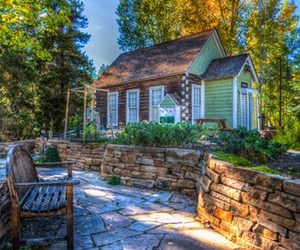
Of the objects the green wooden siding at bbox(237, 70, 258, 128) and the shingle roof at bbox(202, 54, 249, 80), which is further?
the green wooden siding at bbox(237, 70, 258, 128)

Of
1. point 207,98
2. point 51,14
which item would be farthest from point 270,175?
point 207,98

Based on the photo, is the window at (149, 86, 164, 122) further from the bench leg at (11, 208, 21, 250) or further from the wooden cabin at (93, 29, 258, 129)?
the bench leg at (11, 208, 21, 250)

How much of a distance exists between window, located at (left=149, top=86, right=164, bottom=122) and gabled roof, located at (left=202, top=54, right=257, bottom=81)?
2.26m

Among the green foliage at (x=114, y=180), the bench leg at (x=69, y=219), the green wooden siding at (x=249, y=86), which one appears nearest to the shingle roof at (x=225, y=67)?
the green wooden siding at (x=249, y=86)

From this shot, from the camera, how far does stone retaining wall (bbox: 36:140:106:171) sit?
7481mm

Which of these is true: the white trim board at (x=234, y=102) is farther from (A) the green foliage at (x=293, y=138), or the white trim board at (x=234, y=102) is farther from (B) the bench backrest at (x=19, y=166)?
(B) the bench backrest at (x=19, y=166)

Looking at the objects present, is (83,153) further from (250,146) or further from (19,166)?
(250,146)

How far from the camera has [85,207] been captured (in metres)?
4.09

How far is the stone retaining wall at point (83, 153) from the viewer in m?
7.48

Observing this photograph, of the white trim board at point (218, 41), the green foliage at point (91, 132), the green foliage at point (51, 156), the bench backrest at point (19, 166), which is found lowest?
the green foliage at point (51, 156)

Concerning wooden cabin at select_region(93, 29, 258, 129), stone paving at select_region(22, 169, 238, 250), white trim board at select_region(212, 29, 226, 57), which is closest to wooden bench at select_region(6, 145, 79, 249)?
stone paving at select_region(22, 169, 238, 250)

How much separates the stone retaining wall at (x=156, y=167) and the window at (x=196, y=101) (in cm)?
672

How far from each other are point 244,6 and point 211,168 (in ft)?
64.0

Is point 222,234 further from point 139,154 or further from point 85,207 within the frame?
point 139,154
